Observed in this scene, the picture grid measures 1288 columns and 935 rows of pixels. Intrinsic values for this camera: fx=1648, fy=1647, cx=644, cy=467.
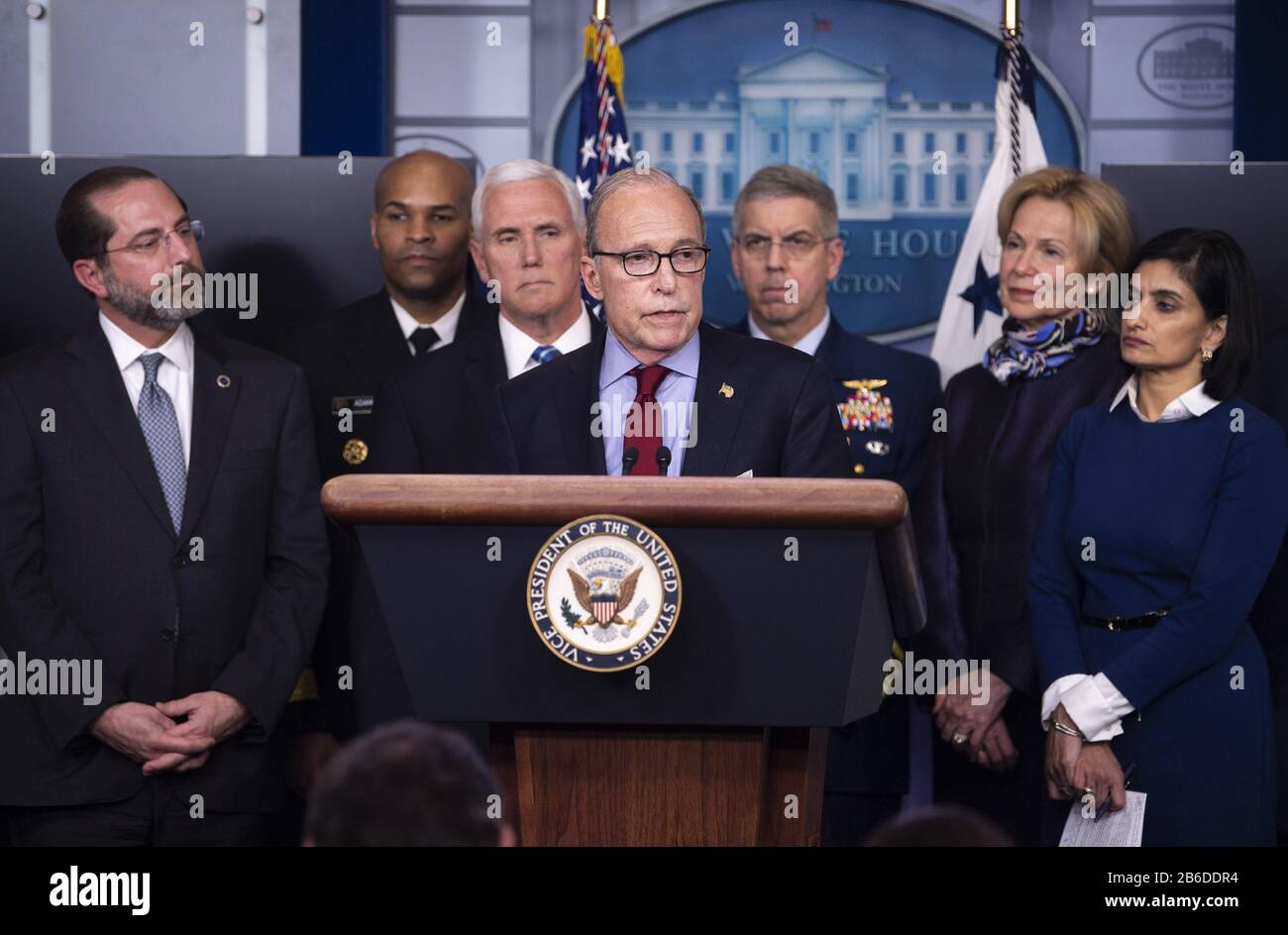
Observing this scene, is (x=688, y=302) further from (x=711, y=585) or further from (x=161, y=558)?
(x=161, y=558)

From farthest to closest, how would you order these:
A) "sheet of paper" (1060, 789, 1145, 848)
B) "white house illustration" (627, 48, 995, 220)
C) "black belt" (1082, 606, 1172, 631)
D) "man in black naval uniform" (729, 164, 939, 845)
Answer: "white house illustration" (627, 48, 995, 220) → "man in black naval uniform" (729, 164, 939, 845) → "black belt" (1082, 606, 1172, 631) → "sheet of paper" (1060, 789, 1145, 848)

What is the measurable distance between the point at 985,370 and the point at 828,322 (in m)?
0.43

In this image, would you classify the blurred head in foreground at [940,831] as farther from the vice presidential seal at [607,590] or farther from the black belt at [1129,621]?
the black belt at [1129,621]

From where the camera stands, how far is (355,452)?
11.7ft

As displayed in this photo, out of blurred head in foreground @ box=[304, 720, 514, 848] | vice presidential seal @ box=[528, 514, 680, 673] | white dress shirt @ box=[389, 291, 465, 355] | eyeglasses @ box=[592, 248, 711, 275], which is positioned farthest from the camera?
white dress shirt @ box=[389, 291, 465, 355]

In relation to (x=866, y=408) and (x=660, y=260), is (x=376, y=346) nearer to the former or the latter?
(x=866, y=408)

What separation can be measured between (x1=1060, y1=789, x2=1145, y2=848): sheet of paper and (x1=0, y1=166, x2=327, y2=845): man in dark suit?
1423 millimetres

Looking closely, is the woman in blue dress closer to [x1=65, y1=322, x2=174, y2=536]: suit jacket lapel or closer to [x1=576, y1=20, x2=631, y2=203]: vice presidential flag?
[x1=65, y1=322, x2=174, y2=536]: suit jacket lapel

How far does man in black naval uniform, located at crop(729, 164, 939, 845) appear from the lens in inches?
139

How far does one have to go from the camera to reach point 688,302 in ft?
7.11

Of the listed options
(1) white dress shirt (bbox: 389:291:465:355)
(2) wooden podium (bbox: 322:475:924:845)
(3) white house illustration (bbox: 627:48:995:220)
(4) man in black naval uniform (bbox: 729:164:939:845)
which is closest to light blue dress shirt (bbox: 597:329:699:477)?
(2) wooden podium (bbox: 322:475:924:845)

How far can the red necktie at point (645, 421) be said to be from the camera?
6.58 ft

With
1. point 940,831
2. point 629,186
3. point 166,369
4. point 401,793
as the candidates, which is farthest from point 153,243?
point 940,831

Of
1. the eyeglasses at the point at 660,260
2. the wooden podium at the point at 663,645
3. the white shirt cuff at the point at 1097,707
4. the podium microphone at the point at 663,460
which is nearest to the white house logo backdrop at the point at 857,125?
the white shirt cuff at the point at 1097,707
